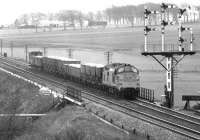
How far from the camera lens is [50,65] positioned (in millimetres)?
79188

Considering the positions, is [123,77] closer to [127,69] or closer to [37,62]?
[127,69]

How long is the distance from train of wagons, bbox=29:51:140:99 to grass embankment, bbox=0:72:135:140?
6.27 m

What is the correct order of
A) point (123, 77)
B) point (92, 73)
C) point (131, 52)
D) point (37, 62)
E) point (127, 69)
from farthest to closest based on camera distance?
1. point (131, 52)
2. point (37, 62)
3. point (92, 73)
4. point (127, 69)
5. point (123, 77)

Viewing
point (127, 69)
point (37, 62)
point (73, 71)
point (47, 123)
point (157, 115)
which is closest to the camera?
point (157, 115)

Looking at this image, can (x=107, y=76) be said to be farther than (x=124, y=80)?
Yes

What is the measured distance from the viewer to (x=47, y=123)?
43344 millimetres

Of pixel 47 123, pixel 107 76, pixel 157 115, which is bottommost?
pixel 47 123

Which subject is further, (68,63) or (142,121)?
(68,63)

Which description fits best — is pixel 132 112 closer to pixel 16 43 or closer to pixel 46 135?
pixel 46 135

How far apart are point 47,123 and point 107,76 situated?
11.8m

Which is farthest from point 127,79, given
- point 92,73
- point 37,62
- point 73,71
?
point 37,62

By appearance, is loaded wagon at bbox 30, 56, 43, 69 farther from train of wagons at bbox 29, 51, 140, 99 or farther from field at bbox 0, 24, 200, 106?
field at bbox 0, 24, 200, 106

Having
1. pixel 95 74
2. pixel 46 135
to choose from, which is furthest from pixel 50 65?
pixel 46 135

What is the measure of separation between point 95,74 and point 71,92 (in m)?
7.48
